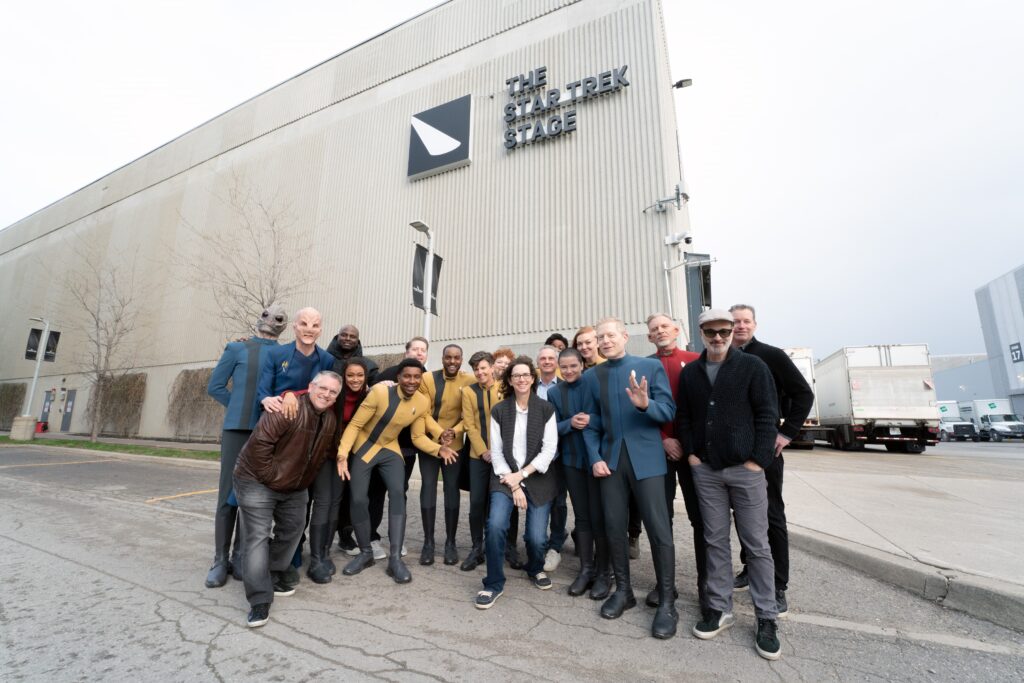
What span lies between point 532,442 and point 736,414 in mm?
1549

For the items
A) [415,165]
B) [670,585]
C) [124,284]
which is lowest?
[670,585]

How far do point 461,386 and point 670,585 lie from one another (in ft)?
8.38

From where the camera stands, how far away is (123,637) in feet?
8.59

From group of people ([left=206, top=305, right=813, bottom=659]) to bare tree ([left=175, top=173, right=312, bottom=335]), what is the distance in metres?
14.7

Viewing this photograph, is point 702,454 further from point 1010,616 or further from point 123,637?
point 123,637

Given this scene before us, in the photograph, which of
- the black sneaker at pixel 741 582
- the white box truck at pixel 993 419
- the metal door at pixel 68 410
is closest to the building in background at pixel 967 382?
the white box truck at pixel 993 419

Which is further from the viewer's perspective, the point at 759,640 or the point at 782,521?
Result: the point at 782,521

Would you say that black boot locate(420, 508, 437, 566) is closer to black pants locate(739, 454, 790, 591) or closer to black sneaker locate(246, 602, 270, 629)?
black sneaker locate(246, 602, 270, 629)

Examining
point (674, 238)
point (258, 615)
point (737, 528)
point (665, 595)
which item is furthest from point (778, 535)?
point (674, 238)

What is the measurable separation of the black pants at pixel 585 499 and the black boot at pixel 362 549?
185 centimetres

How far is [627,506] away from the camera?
10.7ft

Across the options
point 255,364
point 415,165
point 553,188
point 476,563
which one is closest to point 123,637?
point 255,364

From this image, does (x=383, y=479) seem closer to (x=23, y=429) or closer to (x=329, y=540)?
(x=329, y=540)

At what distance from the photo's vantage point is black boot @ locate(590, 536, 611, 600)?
11.2ft
